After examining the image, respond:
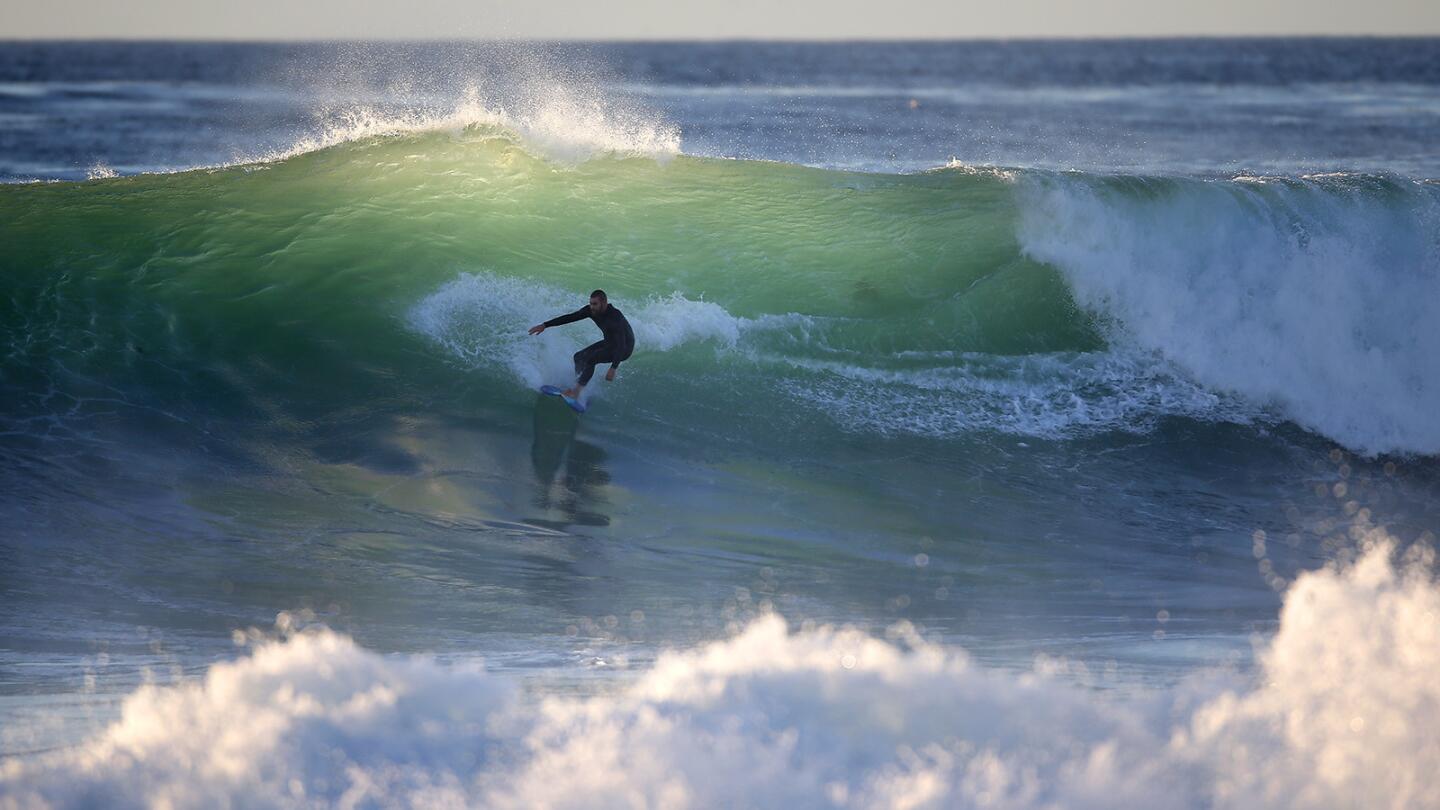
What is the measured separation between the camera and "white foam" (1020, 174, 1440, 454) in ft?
40.1

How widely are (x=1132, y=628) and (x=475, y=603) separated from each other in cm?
351

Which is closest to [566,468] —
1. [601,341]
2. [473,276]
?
[601,341]

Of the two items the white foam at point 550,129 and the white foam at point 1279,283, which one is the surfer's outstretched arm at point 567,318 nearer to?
the white foam at point 550,129

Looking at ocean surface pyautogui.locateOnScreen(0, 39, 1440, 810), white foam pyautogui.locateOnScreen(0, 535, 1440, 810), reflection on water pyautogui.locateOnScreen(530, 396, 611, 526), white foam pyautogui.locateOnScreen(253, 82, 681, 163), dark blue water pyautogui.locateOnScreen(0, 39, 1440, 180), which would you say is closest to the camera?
white foam pyautogui.locateOnScreen(0, 535, 1440, 810)

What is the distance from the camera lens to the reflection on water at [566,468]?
8.99 meters

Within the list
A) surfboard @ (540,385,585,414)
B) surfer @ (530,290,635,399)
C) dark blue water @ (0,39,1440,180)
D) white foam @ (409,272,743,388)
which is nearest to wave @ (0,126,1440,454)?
white foam @ (409,272,743,388)

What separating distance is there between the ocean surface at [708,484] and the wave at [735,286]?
0.17ft

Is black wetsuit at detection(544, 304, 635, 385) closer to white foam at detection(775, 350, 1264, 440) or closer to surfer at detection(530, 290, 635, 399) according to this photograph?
surfer at detection(530, 290, 635, 399)

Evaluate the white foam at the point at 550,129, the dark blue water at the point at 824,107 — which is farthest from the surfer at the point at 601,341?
the dark blue water at the point at 824,107

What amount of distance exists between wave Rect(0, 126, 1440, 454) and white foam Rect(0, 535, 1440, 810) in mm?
5542

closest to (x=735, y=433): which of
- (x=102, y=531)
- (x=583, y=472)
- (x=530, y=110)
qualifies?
(x=583, y=472)

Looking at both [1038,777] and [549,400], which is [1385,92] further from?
[1038,777]

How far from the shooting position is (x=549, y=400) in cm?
1063

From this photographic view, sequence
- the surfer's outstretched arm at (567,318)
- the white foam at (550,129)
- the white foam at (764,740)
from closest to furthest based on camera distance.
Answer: the white foam at (764,740)
the surfer's outstretched arm at (567,318)
the white foam at (550,129)
